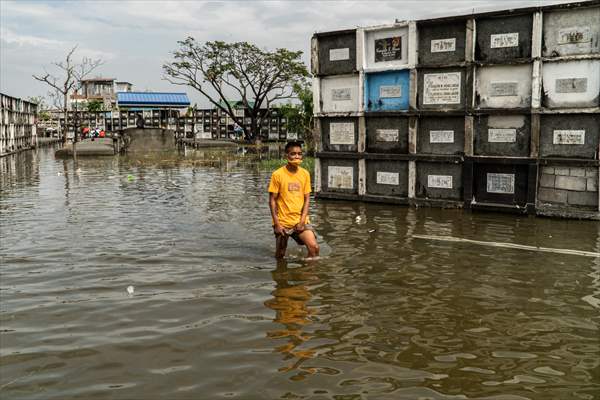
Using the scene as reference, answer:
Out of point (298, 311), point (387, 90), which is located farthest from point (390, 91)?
point (298, 311)

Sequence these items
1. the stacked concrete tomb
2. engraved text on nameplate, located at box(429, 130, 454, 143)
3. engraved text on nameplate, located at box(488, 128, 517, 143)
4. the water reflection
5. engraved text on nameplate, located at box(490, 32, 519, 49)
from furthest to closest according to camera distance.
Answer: engraved text on nameplate, located at box(429, 130, 454, 143)
engraved text on nameplate, located at box(488, 128, 517, 143)
engraved text on nameplate, located at box(490, 32, 519, 49)
the stacked concrete tomb
the water reflection

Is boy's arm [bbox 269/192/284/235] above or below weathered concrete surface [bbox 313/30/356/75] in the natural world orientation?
below

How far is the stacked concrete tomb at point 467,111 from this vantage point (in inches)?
343

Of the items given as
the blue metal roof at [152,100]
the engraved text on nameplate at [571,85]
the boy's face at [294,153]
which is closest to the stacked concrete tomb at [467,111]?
the engraved text on nameplate at [571,85]

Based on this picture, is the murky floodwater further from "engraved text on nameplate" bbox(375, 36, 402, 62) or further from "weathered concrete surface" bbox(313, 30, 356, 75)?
"weathered concrete surface" bbox(313, 30, 356, 75)

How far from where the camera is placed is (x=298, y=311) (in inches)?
194

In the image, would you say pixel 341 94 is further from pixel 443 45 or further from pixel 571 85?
pixel 571 85

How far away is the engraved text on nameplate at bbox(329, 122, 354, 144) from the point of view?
439 inches

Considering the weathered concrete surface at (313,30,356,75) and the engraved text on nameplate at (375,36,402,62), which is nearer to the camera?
the engraved text on nameplate at (375,36,402,62)

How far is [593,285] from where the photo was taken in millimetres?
5598

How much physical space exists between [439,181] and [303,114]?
1026 inches

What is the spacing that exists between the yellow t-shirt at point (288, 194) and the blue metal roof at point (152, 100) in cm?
4589

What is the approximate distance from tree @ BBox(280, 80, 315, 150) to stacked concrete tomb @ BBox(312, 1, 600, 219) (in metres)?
14.4

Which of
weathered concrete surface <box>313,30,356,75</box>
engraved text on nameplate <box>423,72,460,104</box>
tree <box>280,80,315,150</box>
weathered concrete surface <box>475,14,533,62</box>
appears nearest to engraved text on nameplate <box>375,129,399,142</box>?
engraved text on nameplate <box>423,72,460,104</box>
